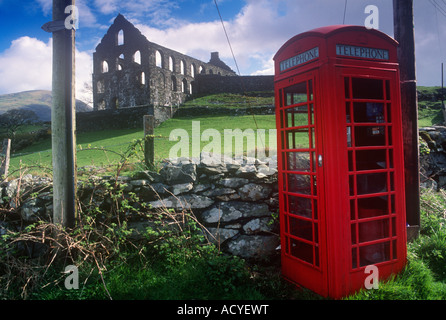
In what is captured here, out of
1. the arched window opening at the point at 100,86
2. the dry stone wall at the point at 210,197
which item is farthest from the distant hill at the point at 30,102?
the dry stone wall at the point at 210,197

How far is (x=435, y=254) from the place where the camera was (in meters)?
3.66

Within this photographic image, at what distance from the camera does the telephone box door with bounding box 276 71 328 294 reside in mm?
3150

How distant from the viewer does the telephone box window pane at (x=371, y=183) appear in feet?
10.4

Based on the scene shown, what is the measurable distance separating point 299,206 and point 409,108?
2500mm

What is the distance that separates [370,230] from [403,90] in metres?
2.46

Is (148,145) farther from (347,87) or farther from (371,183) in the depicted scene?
(371,183)

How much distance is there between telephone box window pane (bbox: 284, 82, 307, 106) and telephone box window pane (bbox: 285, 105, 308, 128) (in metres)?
0.11

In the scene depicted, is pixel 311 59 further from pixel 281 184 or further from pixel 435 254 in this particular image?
pixel 435 254

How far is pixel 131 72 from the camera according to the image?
29.1 meters

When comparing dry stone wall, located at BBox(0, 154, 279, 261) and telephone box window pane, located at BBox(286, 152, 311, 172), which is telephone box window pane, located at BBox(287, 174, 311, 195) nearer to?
Answer: telephone box window pane, located at BBox(286, 152, 311, 172)

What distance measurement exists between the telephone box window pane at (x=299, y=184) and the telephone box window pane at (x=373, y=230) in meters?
0.75

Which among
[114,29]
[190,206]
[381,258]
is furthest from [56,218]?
[114,29]

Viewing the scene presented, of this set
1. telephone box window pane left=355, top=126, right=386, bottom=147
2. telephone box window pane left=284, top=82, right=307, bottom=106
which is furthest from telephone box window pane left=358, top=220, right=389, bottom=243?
telephone box window pane left=284, top=82, right=307, bottom=106

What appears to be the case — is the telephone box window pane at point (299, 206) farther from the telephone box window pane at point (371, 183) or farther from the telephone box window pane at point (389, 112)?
the telephone box window pane at point (389, 112)
